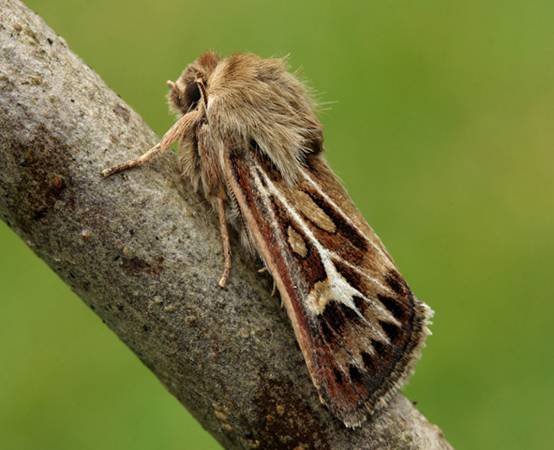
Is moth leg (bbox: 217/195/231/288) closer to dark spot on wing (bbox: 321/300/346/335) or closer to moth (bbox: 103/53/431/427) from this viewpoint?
moth (bbox: 103/53/431/427)

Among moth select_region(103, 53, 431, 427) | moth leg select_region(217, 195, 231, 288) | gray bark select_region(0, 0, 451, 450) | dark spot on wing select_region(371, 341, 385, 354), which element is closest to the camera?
gray bark select_region(0, 0, 451, 450)

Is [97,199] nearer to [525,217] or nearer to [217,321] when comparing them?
[217,321]

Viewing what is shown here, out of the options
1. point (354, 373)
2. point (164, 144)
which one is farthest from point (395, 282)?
point (164, 144)

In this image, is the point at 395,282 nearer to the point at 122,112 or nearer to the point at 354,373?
the point at 354,373

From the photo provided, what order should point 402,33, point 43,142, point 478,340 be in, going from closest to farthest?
point 43,142, point 478,340, point 402,33

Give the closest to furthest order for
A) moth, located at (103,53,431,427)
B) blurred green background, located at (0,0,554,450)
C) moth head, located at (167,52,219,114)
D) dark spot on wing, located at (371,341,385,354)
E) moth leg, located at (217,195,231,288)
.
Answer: moth leg, located at (217,195,231,288) → moth, located at (103,53,431,427) → dark spot on wing, located at (371,341,385,354) → moth head, located at (167,52,219,114) → blurred green background, located at (0,0,554,450)

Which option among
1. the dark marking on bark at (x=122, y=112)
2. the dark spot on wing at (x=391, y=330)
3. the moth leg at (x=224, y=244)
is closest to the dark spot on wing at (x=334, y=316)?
the dark spot on wing at (x=391, y=330)

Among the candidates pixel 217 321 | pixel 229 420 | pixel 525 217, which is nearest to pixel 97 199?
pixel 217 321

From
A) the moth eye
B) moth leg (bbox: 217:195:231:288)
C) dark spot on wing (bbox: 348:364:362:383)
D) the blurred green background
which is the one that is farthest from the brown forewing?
the blurred green background
